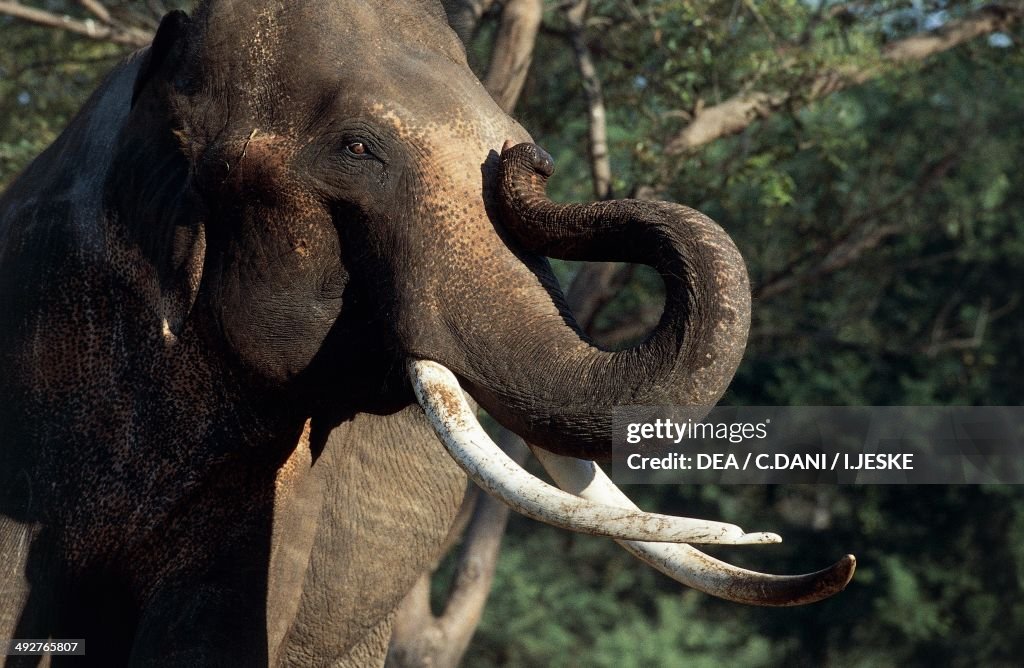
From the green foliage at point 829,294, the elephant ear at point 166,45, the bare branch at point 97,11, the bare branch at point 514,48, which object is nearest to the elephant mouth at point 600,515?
the elephant ear at point 166,45

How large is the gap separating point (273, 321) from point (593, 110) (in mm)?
3621

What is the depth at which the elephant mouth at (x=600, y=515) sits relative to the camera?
8.62ft

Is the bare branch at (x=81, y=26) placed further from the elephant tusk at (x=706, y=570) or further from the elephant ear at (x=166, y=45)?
the elephant tusk at (x=706, y=570)

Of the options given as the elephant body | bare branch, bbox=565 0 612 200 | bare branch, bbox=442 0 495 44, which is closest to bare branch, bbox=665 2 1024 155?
bare branch, bbox=565 0 612 200

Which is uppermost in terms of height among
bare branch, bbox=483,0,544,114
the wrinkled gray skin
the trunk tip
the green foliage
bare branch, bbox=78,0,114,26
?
the trunk tip

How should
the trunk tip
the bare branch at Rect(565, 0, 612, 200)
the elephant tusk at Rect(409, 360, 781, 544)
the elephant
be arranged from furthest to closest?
1. the bare branch at Rect(565, 0, 612, 200)
2. the trunk tip
3. the elephant
4. the elephant tusk at Rect(409, 360, 781, 544)

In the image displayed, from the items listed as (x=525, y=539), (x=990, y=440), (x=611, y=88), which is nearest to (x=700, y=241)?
(x=611, y=88)

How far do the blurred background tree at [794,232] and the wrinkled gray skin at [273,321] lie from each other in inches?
22.4

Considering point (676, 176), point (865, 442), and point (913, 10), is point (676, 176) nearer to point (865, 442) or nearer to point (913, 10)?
point (913, 10)

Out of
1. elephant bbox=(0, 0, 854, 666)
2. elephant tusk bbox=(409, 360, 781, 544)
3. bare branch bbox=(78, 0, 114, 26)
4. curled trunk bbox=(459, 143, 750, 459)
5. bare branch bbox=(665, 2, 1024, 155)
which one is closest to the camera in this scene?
elephant tusk bbox=(409, 360, 781, 544)

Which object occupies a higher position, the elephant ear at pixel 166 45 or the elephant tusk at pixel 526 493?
the elephant ear at pixel 166 45

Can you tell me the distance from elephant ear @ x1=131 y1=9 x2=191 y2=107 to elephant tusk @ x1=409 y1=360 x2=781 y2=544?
937 millimetres

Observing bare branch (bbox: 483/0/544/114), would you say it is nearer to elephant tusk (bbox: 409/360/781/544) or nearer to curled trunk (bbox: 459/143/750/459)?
curled trunk (bbox: 459/143/750/459)

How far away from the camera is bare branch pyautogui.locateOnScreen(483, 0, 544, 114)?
642cm
